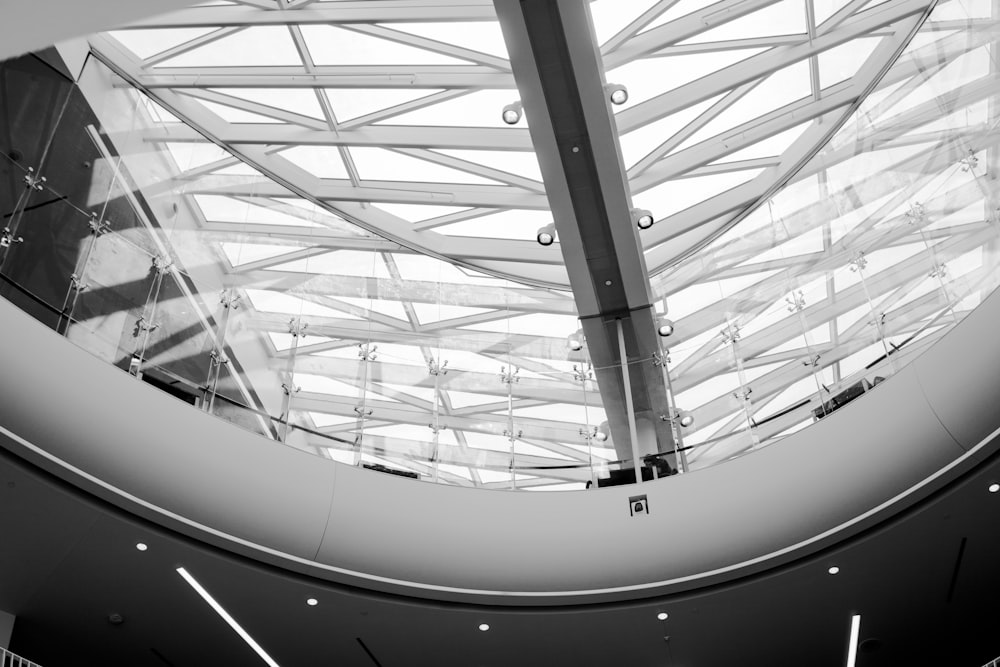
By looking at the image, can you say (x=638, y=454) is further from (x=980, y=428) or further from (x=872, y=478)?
(x=980, y=428)

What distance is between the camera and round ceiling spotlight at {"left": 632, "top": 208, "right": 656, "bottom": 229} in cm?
1457

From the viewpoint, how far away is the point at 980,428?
32.6ft

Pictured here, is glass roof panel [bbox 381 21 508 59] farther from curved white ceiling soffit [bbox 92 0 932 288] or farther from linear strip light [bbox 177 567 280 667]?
linear strip light [bbox 177 567 280 667]

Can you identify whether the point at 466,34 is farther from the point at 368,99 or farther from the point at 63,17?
the point at 63,17

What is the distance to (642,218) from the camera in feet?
48.2

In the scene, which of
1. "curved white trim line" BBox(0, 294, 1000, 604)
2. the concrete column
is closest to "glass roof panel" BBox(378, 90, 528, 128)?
"curved white trim line" BBox(0, 294, 1000, 604)

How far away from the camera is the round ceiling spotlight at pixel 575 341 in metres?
14.6

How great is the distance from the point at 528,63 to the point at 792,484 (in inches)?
255

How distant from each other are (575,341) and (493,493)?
3.45m

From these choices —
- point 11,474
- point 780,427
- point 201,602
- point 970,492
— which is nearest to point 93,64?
point 11,474

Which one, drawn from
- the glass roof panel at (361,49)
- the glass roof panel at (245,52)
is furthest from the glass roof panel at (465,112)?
the glass roof panel at (245,52)

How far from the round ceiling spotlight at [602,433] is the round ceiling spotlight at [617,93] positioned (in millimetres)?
4639

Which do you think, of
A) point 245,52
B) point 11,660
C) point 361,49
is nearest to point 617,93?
point 361,49

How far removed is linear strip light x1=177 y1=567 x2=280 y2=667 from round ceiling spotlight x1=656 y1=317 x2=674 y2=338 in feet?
25.8
